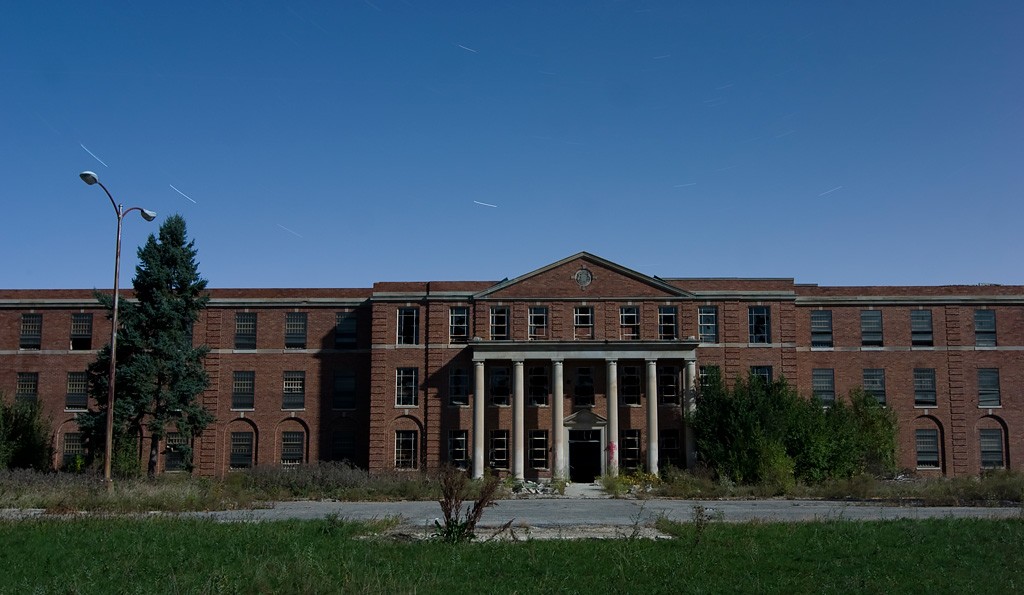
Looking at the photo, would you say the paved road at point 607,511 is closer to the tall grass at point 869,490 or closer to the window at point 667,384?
the tall grass at point 869,490

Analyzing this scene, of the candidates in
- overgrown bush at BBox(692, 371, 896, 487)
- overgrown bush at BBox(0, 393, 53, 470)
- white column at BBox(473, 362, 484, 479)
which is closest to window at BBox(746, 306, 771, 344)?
overgrown bush at BBox(692, 371, 896, 487)

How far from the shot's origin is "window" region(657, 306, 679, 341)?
147 feet

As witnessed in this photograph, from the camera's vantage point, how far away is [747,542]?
56.6ft

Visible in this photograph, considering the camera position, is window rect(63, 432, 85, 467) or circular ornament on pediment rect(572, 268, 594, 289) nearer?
circular ornament on pediment rect(572, 268, 594, 289)

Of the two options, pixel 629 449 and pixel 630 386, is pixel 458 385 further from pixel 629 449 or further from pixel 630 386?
pixel 629 449

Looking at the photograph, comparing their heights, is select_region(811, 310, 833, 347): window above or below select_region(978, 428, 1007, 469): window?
above

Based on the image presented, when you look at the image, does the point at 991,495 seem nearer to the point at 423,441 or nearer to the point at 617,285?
the point at 617,285

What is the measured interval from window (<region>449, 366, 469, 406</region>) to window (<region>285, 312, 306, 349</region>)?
8.78 metres

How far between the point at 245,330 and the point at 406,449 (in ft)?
36.8

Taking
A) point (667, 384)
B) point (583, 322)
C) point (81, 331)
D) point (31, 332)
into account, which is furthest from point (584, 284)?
point (31, 332)

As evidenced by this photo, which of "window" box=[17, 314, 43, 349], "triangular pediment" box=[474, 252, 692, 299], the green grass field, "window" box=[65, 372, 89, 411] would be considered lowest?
the green grass field

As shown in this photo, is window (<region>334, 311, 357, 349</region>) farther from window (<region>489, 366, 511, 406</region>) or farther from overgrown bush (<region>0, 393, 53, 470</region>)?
overgrown bush (<region>0, 393, 53, 470</region>)

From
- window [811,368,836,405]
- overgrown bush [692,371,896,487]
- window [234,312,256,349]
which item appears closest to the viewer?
overgrown bush [692,371,896,487]

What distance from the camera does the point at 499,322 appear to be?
4519 centimetres
